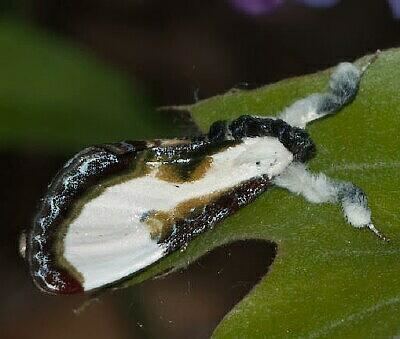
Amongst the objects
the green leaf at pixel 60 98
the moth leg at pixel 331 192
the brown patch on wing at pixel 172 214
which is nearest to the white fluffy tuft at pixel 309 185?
the moth leg at pixel 331 192

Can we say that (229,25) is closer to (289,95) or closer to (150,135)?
(150,135)

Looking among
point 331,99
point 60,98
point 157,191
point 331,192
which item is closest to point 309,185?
point 331,192

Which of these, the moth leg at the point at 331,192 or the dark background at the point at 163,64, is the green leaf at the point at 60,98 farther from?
the moth leg at the point at 331,192

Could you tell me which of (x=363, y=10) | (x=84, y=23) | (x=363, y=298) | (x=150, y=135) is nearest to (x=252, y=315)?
(x=363, y=298)

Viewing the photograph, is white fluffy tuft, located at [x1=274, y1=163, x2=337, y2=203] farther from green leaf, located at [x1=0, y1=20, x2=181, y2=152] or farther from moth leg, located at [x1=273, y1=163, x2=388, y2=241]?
green leaf, located at [x1=0, y1=20, x2=181, y2=152]

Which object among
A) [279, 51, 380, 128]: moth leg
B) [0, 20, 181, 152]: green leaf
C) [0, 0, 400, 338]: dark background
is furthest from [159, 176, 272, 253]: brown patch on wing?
[0, 20, 181, 152]: green leaf
